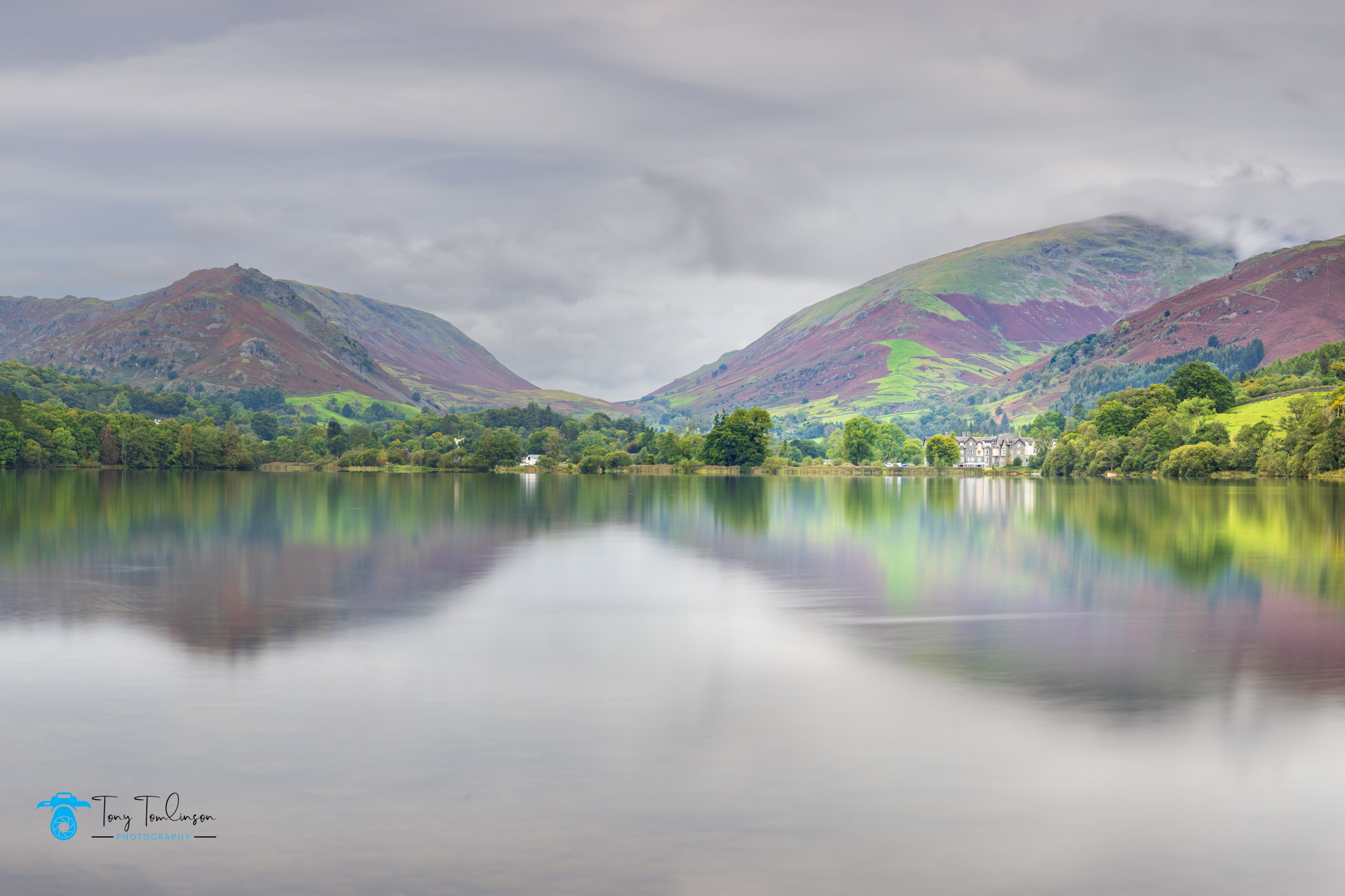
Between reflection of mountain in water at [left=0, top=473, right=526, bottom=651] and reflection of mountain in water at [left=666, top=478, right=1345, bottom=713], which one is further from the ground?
reflection of mountain in water at [left=0, top=473, right=526, bottom=651]

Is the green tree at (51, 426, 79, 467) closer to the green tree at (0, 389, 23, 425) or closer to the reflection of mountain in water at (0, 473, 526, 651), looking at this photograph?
the green tree at (0, 389, 23, 425)

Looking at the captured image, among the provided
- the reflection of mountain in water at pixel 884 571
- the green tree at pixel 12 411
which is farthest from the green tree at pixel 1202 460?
the green tree at pixel 12 411

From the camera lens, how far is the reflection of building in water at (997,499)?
71938 millimetres

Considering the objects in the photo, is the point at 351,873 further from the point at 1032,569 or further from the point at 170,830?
the point at 1032,569

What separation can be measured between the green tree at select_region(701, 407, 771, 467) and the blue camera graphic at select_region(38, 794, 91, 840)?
178012 mm

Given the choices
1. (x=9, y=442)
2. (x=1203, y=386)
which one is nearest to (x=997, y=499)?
(x=1203, y=386)

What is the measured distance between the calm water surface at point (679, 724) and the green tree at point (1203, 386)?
491 feet

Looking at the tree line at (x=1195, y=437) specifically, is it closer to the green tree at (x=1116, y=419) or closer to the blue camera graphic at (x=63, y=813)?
the green tree at (x=1116, y=419)

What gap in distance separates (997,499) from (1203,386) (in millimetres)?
99966

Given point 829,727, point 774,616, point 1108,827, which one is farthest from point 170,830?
point 774,616

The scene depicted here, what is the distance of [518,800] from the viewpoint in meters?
11.2

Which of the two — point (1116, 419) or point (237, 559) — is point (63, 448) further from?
point (1116, 419)

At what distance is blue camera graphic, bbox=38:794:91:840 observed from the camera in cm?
1039

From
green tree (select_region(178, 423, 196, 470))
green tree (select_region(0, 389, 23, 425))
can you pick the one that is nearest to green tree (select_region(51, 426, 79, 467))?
green tree (select_region(0, 389, 23, 425))
